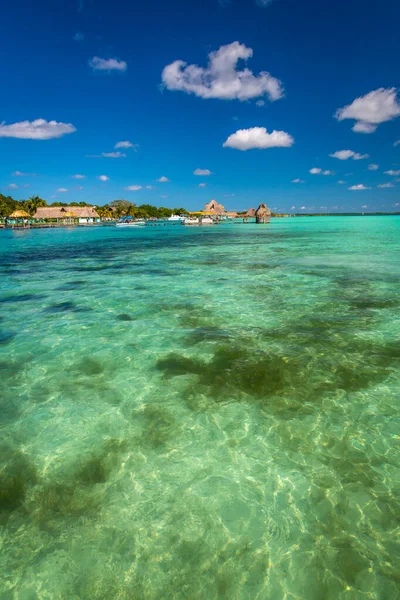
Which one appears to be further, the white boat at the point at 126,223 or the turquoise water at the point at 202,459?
the white boat at the point at 126,223

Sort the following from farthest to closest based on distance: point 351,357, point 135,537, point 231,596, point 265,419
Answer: point 351,357 < point 265,419 < point 135,537 < point 231,596

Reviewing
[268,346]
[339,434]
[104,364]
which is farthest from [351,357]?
[104,364]

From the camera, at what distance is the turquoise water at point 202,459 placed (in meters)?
2.92

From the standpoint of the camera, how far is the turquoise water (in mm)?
2918

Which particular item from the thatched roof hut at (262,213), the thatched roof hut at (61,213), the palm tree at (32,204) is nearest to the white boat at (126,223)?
the thatched roof hut at (61,213)

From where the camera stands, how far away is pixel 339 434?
460cm

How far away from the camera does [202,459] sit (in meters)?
4.25

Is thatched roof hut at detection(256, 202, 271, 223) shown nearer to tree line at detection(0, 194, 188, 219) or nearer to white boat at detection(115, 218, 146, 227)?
white boat at detection(115, 218, 146, 227)

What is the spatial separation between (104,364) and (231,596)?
495 cm

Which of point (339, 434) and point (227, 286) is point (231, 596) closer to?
point (339, 434)

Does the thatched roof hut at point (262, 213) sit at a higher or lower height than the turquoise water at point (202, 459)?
higher

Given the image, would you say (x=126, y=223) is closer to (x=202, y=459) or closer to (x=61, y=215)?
(x=61, y=215)

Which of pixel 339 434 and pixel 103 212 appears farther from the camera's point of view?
pixel 103 212

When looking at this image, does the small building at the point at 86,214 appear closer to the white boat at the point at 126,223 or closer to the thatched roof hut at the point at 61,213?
A: the thatched roof hut at the point at 61,213
